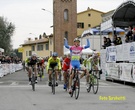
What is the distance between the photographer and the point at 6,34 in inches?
3123

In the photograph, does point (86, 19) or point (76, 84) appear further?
point (86, 19)

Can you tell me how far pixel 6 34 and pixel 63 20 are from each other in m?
12.7

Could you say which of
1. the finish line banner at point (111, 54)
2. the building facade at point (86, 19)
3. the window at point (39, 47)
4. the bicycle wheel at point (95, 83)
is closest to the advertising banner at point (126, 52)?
the finish line banner at point (111, 54)

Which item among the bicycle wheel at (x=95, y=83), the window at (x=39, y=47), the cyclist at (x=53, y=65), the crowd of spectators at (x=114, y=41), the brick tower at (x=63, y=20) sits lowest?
the bicycle wheel at (x=95, y=83)

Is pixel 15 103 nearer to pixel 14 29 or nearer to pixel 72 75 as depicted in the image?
pixel 72 75

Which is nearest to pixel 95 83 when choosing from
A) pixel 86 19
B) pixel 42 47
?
pixel 86 19

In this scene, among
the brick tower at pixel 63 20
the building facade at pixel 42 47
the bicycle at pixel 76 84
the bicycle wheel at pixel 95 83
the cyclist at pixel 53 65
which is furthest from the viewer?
the building facade at pixel 42 47

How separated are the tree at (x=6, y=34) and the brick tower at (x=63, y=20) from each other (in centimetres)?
949

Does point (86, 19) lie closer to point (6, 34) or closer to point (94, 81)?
point (6, 34)

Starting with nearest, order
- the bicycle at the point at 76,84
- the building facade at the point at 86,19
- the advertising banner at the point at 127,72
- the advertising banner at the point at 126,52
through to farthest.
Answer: the bicycle at the point at 76,84 → the advertising banner at the point at 127,72 → the advertising banner at the point at 126,52 → the building facade at the point at 86,19

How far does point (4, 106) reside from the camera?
37.5 feet

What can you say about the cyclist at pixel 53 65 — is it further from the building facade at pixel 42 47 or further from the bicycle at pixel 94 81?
the building facade at pixel 42 47

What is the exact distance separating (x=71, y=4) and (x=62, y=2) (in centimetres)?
200

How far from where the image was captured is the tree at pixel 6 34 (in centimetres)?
7725
